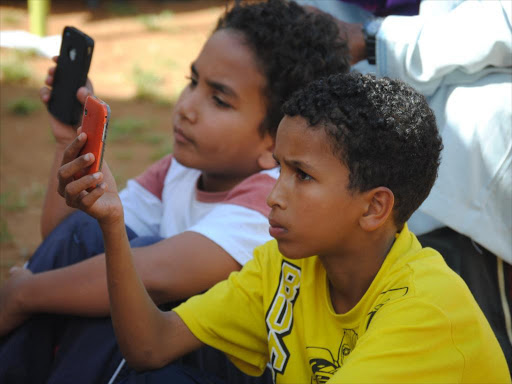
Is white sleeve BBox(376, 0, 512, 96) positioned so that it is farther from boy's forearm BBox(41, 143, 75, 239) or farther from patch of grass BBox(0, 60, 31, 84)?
patch of grass BBox(0, 60, 31, 84)

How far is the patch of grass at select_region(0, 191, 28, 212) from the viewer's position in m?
4.17

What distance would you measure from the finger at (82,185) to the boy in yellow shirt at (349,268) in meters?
0.01

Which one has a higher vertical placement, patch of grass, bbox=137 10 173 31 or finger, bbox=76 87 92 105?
finger, bbox=76 87 92 105

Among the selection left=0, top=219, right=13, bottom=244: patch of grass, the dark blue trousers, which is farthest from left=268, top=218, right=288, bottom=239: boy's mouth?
left=0, top=219, right=13, bottom=244: patch of grass

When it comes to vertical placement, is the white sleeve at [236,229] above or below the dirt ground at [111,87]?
above

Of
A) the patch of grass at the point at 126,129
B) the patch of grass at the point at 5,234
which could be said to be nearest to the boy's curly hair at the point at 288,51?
the patch of grass at the point at 5,234

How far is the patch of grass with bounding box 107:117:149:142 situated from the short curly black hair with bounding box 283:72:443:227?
12.2 ft

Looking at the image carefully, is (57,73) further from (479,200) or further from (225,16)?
(479,200)

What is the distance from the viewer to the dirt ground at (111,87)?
4.31 m

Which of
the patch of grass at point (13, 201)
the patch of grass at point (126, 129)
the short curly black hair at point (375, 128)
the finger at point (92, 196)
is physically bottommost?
the patch of grass at point (126, 129)

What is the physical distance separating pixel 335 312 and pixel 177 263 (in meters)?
0.58

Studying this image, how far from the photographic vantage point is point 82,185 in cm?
155

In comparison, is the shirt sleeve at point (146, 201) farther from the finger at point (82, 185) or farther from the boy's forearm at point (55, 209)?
the finger at point (82, 185)

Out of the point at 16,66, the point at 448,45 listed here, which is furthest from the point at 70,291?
the point at 16,66
